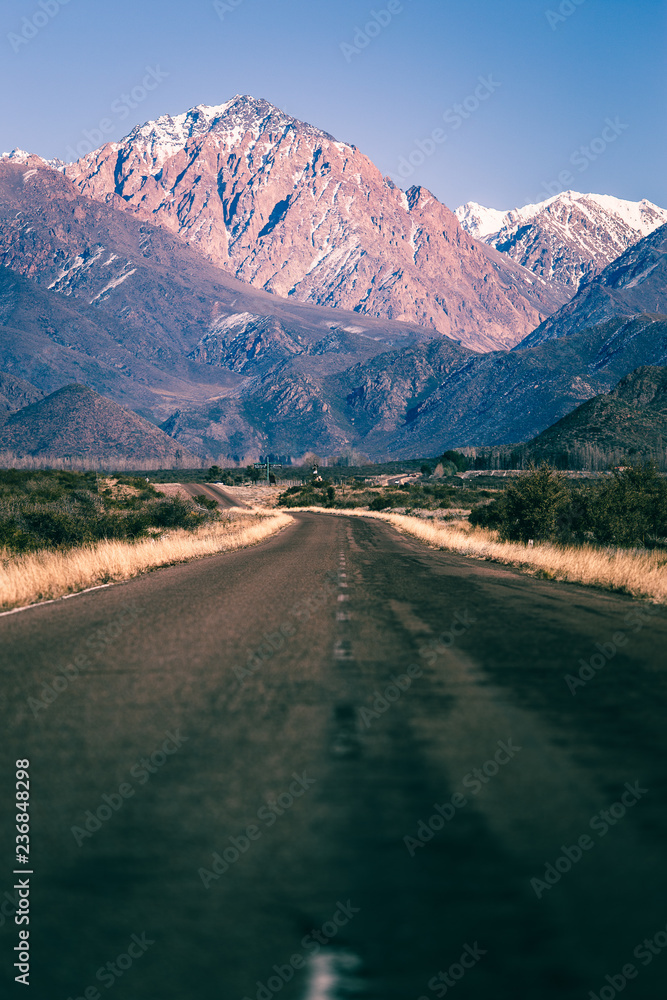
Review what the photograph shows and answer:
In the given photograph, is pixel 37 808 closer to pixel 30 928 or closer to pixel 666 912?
pixel 30 928

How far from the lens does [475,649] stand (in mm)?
10461

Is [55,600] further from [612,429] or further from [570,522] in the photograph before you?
[612,429]

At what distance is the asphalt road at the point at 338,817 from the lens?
350 cm

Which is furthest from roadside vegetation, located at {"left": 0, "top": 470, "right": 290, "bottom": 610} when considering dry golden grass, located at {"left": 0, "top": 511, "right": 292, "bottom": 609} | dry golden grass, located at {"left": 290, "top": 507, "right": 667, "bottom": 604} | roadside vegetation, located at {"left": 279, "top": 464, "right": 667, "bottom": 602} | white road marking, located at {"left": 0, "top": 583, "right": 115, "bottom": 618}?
roadside vegetation, located at {"left": 279, "top": 464, "right": 667, "bottom": 602}

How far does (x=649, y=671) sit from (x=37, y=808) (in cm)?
655

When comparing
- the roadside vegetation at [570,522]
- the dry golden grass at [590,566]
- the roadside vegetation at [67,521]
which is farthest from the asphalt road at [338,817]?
the roadside vegetation at [67,521]

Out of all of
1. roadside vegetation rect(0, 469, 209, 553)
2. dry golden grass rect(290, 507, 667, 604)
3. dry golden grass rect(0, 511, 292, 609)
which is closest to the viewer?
dry golden grass rect(0, 511, 292, 609)

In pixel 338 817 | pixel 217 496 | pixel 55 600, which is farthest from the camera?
pixel 217 496

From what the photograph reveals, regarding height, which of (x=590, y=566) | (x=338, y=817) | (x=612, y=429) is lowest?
(x=590, y=566)

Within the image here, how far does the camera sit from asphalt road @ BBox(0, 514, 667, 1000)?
350cm

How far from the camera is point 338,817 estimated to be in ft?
16.2

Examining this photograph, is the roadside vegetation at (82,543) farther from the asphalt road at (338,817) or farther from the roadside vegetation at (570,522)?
the roadside vegetation at (570,522)

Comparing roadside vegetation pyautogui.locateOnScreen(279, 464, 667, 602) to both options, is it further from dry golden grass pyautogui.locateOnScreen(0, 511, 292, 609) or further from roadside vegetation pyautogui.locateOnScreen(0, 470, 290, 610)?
dry golden grass pyautogui.locateOnScreen(0, 511, 292, 609)

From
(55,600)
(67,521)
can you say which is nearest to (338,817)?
(55,600)
